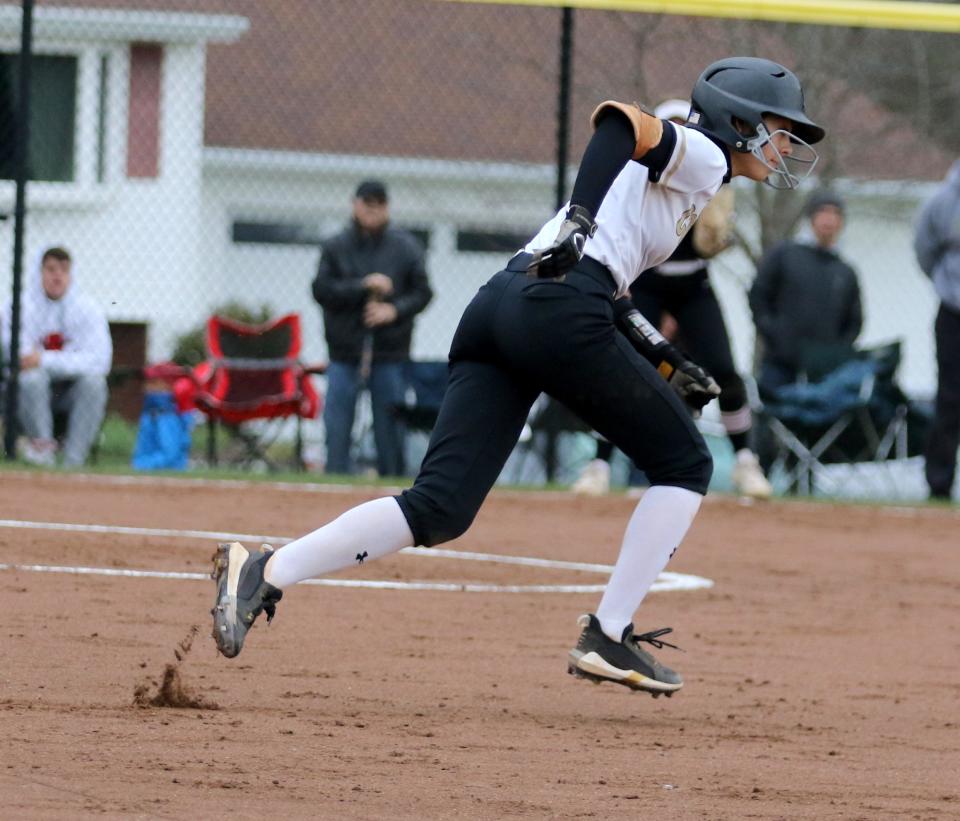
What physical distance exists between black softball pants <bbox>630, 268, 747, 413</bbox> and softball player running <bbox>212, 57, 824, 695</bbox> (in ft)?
14.6

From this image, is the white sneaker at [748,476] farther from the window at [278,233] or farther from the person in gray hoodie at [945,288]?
the window at [278,233]

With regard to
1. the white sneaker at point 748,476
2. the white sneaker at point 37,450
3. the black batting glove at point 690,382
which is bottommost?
the white sneaker at point 37,450

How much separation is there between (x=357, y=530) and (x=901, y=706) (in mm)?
1950

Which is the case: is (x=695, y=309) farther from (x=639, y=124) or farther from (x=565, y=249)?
(x=565, y=249)

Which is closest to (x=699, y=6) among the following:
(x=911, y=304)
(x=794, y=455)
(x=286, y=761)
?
(x=794, y=455)

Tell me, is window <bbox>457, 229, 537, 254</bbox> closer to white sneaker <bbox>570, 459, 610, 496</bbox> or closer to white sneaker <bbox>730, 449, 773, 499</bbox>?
white sneaker <bbox>570, 459, 610, 496</bbox>

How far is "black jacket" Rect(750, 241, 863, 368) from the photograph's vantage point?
13641 millimetres

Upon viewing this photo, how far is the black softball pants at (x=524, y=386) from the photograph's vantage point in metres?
5.34

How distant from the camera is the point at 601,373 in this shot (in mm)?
5375

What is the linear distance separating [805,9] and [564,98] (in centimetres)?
173

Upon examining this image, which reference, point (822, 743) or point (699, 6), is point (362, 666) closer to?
point (822, 743)

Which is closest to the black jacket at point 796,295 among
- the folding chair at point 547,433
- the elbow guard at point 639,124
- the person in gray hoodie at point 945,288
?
the person in gray hoodie at point 945,288

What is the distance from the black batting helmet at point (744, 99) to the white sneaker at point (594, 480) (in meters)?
6.14

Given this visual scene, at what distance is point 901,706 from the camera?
20.0 ft
